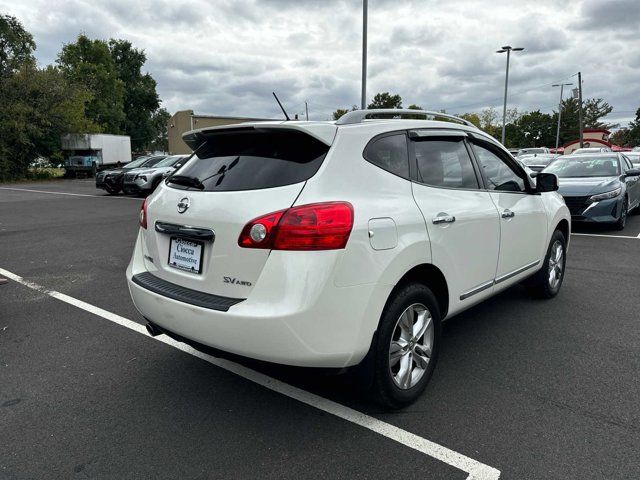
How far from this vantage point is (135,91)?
56.2 meters

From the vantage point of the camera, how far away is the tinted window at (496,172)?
3.74 meters

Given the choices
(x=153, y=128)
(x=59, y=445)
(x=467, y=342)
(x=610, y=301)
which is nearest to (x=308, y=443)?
(x=59, y=445)

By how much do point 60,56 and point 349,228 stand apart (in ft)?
180

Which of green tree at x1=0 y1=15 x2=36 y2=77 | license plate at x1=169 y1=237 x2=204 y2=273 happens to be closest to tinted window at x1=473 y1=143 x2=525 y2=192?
license plate at x1=169 y1=237 x2=204 y2=273

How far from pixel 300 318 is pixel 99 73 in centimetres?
5044

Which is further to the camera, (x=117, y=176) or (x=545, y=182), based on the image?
(x=117, y=176)

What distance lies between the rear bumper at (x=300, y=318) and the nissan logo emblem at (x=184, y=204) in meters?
0.62

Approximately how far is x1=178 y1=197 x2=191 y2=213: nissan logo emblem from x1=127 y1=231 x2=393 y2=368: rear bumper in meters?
0.62

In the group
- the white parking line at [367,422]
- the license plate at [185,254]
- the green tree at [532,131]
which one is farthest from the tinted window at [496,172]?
the green tree at [532,131]

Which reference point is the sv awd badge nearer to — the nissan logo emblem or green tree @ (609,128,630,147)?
the nissan logo emblem

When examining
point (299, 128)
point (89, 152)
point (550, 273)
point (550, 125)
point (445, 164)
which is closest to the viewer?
point (299, 128)

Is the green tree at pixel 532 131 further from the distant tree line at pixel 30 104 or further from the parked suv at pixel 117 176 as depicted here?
the parked suv at pixel 117 176

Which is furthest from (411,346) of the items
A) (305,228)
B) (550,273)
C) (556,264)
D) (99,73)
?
(99,73)

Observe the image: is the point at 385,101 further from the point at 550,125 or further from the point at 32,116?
the point at 550,125
